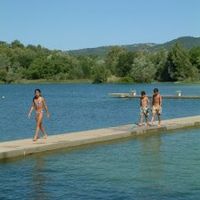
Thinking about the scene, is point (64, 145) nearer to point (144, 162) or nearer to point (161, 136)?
point (144, 162)

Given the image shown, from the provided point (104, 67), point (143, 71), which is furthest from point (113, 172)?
point (104, 67)

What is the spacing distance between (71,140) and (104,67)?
423 ft

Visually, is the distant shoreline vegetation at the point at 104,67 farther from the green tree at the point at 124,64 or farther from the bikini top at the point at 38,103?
the bikini top at the point at 38,103

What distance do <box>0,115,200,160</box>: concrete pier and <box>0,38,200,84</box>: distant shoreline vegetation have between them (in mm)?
106739

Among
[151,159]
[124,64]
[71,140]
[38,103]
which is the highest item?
[124,64]

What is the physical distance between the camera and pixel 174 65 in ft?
457

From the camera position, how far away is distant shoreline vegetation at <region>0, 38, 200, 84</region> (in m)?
138

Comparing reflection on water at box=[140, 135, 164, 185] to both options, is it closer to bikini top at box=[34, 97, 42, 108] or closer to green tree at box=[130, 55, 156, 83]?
bikini top at box=[34, 97, 42, 108]

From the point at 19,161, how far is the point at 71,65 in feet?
449

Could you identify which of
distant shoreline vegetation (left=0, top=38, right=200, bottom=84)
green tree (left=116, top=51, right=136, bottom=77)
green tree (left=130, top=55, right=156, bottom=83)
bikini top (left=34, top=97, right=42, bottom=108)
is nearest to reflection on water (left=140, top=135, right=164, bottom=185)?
bikini top (left=34, top=97, right=42, bottom=108)

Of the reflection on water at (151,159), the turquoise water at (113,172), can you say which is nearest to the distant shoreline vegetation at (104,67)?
the reflection on water at (151,159)

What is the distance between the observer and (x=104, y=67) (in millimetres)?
149375

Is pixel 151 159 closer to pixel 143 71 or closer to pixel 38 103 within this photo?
pixel 38 103

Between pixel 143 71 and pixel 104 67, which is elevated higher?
pixel 104 67
